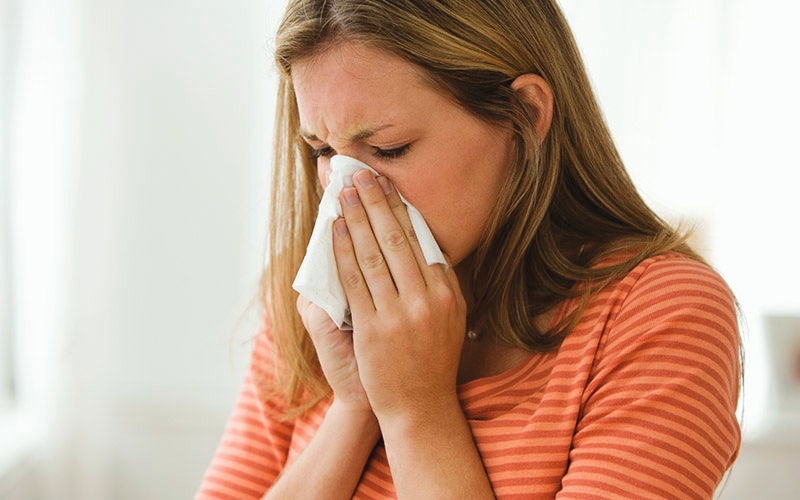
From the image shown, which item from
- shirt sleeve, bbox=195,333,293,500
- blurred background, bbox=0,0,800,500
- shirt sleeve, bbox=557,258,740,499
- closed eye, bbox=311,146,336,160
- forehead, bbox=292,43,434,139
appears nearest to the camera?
shirt sleeve, bbox=557,258,740,499

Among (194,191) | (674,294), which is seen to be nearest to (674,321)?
(674,294)

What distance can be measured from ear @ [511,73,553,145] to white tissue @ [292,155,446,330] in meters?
0.20

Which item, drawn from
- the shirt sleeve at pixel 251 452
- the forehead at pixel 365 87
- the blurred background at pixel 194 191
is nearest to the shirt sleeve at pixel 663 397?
the forehead at pixel 365 87

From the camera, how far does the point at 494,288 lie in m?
1.20

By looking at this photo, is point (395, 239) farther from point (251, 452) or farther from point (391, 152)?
point (251, 452)

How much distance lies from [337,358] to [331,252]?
159 mm

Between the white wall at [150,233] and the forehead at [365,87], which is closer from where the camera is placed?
the forehead at [365,87]

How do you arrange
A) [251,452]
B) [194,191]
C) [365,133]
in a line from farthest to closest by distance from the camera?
[194,191], [251,452], [365,133]

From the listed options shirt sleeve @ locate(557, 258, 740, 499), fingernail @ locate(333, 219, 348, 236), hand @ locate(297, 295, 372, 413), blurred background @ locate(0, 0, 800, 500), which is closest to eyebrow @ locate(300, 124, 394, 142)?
fingernail @ locate(333, 219, 348, 236)

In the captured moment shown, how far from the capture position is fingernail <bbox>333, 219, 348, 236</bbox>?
1115 mm

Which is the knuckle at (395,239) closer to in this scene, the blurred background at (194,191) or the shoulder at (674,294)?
the shoulder at (674,294)

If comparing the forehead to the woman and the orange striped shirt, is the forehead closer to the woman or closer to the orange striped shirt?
the woman

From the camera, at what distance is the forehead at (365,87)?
1.04m

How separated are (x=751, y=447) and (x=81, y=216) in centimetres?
183
